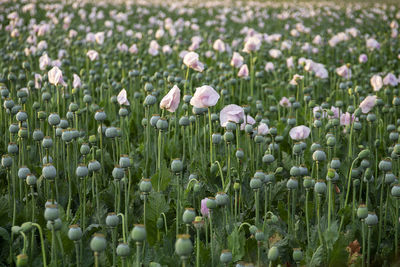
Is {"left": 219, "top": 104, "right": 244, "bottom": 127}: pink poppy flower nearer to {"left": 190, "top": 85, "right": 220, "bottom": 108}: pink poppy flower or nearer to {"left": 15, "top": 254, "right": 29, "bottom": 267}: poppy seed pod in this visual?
{"left": 190, "top": 85, "right": 220, "bottom": 108}: pink poppy flower

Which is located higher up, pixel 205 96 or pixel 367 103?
pixel 205 96

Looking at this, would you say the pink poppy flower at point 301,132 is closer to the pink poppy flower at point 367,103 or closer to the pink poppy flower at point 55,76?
the pink poppy flower at point 367,103

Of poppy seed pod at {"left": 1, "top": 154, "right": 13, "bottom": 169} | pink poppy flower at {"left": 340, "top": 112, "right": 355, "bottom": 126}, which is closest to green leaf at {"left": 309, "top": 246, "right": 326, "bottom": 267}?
poppy seed pod at {"left": 1, "top": 154, "right": 13, "bottom": 169}

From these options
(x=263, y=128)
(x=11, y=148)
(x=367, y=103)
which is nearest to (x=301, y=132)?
(x=263, y=128)

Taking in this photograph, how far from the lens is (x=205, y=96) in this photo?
2.34 meters

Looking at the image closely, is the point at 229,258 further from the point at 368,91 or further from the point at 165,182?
the point at 368,91

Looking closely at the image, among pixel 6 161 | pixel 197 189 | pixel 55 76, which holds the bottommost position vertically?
pixel 197 189

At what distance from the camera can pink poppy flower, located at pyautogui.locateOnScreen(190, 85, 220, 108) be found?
2.32 m

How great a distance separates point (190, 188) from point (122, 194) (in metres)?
0.38

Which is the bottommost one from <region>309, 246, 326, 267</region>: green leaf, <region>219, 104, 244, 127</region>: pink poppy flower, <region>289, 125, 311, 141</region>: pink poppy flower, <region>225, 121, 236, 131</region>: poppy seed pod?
<region>309, 246, 326, 267</region>: green leaf

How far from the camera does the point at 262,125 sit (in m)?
2.92

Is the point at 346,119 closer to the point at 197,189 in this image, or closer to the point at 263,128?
the point at 263,128

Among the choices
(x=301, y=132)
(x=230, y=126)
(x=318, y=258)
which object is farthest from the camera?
(x=301, y=132)

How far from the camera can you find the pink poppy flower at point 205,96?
232cm
